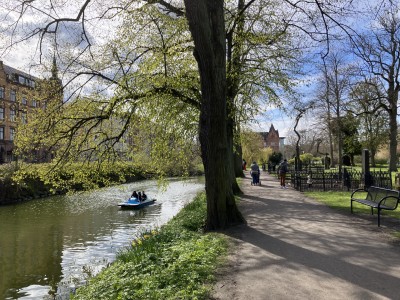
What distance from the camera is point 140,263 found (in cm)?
654

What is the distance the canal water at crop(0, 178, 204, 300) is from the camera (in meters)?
10.5

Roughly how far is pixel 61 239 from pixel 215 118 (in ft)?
32.4

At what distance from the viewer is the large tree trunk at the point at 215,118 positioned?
9.22m

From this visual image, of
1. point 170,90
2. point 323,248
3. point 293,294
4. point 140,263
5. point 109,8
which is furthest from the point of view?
point 170,90

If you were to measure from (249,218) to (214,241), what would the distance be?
13.0 feet

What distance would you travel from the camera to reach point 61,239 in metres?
16.0

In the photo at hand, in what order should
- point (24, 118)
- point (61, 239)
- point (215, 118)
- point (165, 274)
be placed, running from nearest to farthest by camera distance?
point (165, 274) → point (215, 118) → point (24, 118) → point (61, 239)

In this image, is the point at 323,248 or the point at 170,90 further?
the point at 170,90

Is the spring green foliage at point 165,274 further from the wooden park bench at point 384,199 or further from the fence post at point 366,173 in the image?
the fence post at point 366,173

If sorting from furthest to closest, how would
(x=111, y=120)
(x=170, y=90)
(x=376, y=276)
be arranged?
(x=111, y=120)
(x=170, y=90)
(x=376, y=276)

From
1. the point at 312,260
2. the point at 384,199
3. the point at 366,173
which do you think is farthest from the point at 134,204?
the point at 312,260

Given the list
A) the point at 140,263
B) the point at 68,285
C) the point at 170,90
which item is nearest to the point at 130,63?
the point at 170,90

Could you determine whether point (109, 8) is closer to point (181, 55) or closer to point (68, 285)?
point (181, 55)

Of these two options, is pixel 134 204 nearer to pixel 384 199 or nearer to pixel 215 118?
pixel 215 118
